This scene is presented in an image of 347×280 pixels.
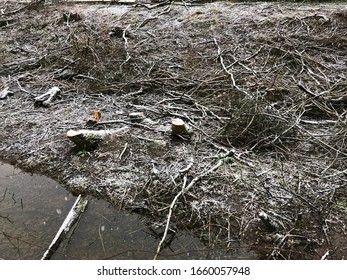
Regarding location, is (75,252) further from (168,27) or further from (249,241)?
(168,27)

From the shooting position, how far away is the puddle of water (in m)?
2.92

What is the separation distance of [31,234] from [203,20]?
6.19 metres

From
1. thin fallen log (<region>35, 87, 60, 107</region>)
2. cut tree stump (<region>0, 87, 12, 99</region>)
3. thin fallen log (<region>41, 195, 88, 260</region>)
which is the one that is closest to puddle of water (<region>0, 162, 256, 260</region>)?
thin fallen log (<region>41, 195, 88, 260</region>)

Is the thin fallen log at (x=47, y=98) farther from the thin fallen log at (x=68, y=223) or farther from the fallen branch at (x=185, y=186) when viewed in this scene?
the fallen branch at (x=185, y=186)

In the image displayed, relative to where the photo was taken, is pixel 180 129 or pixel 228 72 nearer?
pixel 180 129

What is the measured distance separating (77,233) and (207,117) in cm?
238

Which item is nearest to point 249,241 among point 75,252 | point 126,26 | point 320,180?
point 320,180

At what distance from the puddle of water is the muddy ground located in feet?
0.44

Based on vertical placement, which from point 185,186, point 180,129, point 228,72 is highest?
point 228,72

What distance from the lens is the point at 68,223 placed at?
125 inches

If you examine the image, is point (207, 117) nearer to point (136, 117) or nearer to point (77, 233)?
point (136, 117)

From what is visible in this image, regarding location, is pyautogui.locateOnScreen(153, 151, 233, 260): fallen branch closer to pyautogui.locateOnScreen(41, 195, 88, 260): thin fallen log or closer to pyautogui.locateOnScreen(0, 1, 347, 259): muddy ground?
pyautogui.locateOnScreen(0, 1, 347, 259): muddy ground

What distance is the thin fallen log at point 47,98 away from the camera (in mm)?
5371

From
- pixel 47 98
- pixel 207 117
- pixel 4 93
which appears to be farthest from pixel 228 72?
pixel 4 93
